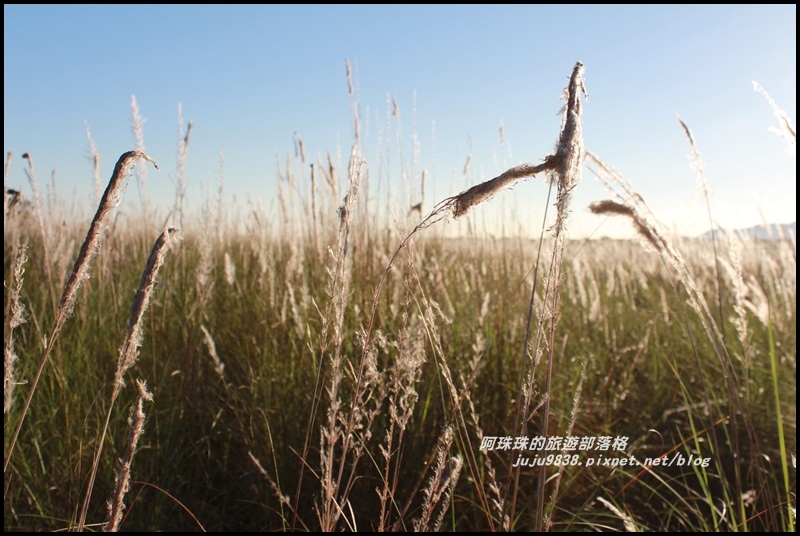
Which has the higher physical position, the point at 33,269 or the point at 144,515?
the point at 33,269

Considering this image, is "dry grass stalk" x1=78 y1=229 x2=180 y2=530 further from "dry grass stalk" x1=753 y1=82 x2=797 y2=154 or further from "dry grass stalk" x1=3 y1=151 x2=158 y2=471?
"dry grass stalk" x1=753 y1=82 x2=797 y2=154

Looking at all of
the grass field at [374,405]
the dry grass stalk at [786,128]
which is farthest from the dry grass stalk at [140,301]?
the dry grass stalk at [786,128]

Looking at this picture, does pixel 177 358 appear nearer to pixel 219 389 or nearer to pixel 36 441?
pixel 219 389

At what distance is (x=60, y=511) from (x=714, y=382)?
114 inches

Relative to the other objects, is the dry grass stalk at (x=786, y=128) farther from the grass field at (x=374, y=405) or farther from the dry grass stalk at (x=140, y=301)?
the dry grass stalk at (x=140, y=301)

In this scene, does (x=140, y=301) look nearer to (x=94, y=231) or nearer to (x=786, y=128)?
(x=94, y=231)

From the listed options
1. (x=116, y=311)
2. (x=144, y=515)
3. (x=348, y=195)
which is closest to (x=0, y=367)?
(x=144, y=515)

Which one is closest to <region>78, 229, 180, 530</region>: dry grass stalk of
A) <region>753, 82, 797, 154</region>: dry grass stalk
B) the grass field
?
the grass field

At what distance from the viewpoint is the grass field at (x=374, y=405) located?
48.3 inches

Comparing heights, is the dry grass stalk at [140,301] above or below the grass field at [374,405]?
above

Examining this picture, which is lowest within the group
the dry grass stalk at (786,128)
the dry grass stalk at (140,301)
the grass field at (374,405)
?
the grass field at (374,405)

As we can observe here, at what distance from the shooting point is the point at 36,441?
1736 mm

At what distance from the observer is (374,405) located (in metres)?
2.05

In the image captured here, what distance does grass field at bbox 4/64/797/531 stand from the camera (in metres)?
1.23
